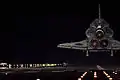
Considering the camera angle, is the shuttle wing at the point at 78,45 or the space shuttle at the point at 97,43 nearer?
the space shuttle at the point at 97,43

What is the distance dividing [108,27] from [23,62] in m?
17.8

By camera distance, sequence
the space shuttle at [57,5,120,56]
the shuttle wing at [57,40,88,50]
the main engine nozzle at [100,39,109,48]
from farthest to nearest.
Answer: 1. the shuttle wing at [57,40,88,50]
2. the space shuttle at [57,5,120,56]
3. the main engine nozzle at [100,39,109,48]

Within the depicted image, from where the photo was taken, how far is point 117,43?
51.8m

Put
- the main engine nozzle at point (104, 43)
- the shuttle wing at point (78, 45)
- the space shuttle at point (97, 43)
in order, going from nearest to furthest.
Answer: the main engine nozzle at point (104, 43), the space shuttle at point (97, 43), the shuttle wing at point (78, 45)

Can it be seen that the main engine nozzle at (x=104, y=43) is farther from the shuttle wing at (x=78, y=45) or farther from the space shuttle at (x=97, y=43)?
the shuttle wing at (x=78, y=45)

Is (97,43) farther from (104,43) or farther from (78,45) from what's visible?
(78,45)

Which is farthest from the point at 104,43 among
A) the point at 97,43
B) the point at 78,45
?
the point at 78,45

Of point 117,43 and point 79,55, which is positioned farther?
point 79,55

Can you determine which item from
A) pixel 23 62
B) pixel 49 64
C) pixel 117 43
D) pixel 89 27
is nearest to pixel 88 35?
pixel 89 27

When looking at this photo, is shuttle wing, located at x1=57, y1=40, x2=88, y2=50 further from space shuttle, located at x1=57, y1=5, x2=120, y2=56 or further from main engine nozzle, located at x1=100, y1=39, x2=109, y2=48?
main engine nozzle, located at x1=100, y1=39, x2=109, y2=48

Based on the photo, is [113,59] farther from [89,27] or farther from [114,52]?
[89,27]

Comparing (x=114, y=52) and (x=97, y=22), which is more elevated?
(x=97, y=22)

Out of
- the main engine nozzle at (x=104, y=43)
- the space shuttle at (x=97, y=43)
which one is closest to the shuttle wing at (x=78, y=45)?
the space shuttle at (x=97, y=43)

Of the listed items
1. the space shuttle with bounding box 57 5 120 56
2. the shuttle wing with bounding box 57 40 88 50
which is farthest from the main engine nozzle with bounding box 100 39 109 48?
the shuttle wing with bounding box 57 40 88 50
